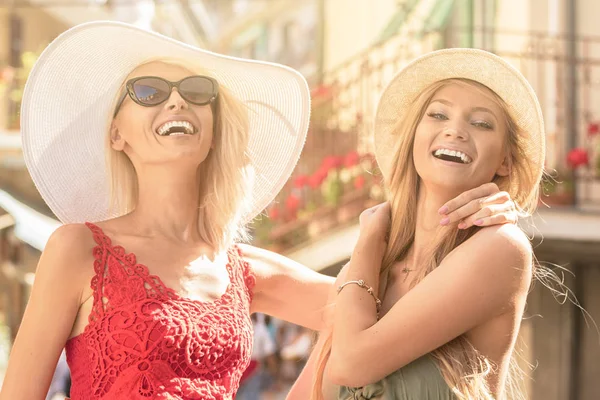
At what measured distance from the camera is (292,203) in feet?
38.3

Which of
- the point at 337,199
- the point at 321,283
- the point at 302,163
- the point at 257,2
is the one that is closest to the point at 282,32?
the point at 257,2

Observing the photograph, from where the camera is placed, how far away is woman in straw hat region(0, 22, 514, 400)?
2.98 meters

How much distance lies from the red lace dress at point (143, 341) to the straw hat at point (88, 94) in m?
0.41

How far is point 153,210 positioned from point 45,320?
53 cm

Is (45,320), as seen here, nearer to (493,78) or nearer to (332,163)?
(493,78)

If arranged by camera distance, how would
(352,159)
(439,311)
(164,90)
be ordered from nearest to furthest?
(439,311) < (164,90) < (352,159)

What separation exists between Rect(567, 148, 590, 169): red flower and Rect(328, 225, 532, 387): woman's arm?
7.72 metres

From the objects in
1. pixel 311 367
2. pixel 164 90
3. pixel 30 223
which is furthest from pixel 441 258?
pixel 30 223

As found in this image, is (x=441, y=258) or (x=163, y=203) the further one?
(x=163, y=203)

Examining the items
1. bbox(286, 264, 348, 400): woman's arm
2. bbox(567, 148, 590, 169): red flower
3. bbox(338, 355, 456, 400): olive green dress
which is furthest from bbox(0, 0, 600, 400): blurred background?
bbox(338, 355, 456, 400): olive green dress

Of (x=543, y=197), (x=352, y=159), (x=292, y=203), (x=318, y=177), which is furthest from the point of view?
(x=292, y=203)

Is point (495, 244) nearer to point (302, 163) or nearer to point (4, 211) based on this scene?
point (302, 163)

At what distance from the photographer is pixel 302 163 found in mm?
12633

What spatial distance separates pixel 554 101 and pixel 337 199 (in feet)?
8.55
